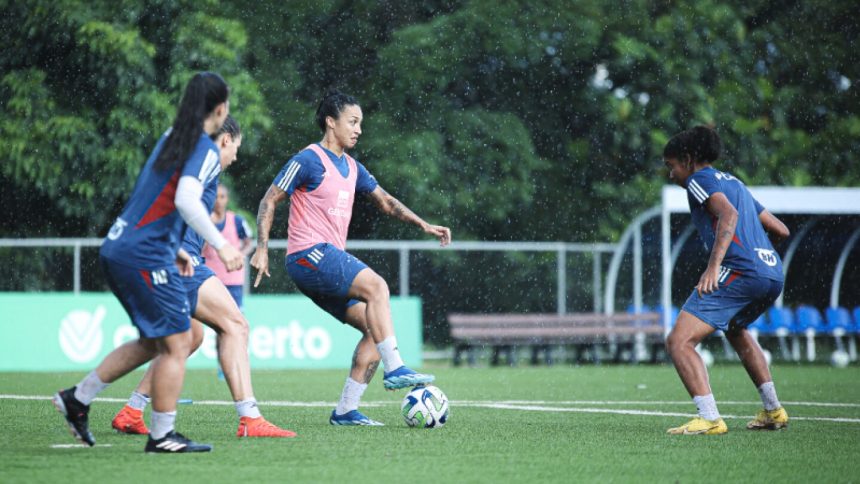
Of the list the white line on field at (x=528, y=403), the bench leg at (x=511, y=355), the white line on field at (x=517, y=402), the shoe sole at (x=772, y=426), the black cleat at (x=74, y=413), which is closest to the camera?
the black cleat at (x=74, y=413)

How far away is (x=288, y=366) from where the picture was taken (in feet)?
67.7

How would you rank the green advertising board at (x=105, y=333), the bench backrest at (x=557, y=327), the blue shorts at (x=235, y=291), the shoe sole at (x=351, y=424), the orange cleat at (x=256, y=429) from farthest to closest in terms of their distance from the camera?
the bench backrest at (x=557, y=327) → the green advertising board at (x=105, y=333) → the blue shorts at (x=235, y=291) → the shoe sole at (x=351, y=424) → the orange cleat at (x=256, y=429)

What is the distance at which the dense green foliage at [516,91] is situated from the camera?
2566 cm

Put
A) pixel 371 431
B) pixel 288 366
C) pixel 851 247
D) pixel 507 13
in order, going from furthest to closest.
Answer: pixel 507 13
pixel 851 247
pixel 288 366
pixel 371 431

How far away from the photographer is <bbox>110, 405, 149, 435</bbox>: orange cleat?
334 inches

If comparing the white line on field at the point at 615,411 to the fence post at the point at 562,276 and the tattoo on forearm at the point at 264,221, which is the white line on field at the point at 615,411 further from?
the fence post at the point at 562,276

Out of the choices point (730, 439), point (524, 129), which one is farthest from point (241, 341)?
point (524, 129)

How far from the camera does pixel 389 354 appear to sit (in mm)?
8734

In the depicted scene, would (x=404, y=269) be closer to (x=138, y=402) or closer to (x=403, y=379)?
(x=138, y=402)

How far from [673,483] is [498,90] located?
25764 mm

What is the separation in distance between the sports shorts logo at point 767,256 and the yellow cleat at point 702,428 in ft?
3.54

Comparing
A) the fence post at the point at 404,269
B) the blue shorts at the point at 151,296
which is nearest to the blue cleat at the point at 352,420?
the blue shorts at the point at 151,296

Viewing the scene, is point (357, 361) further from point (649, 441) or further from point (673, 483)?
point (673, 483)

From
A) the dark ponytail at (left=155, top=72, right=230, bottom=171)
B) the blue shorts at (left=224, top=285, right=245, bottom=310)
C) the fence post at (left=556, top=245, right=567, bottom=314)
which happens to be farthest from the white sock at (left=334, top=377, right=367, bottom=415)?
the fence post at (left=556, top=245, right=567, bottom=314)
